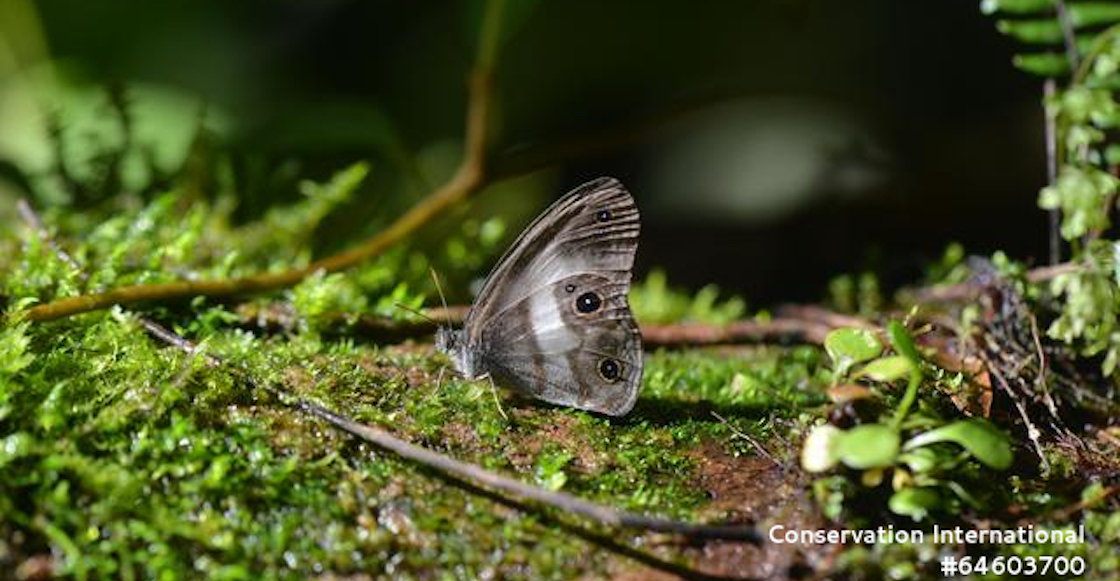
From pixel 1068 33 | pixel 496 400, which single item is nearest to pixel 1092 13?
pixel 1068 33

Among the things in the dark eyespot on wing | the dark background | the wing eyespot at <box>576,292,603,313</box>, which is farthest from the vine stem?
the dark eyespot on wing

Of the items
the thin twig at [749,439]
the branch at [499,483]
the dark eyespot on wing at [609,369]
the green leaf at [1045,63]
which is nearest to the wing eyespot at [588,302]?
the dark eyespot on wing at [609,369]

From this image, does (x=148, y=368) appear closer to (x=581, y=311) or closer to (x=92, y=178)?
(x=581, y=311)

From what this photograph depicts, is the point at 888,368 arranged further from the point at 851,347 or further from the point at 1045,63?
the point at 1045,63

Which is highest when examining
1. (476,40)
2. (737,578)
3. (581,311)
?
(476,40)

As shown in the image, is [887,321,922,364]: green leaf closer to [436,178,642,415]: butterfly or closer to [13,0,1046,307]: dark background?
[436,178,642,415]: butterfly

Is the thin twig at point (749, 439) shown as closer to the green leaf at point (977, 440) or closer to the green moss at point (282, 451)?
the green moss at point (282, 451)

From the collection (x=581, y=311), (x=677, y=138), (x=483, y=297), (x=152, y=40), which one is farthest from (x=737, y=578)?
(x=152, y=40)
